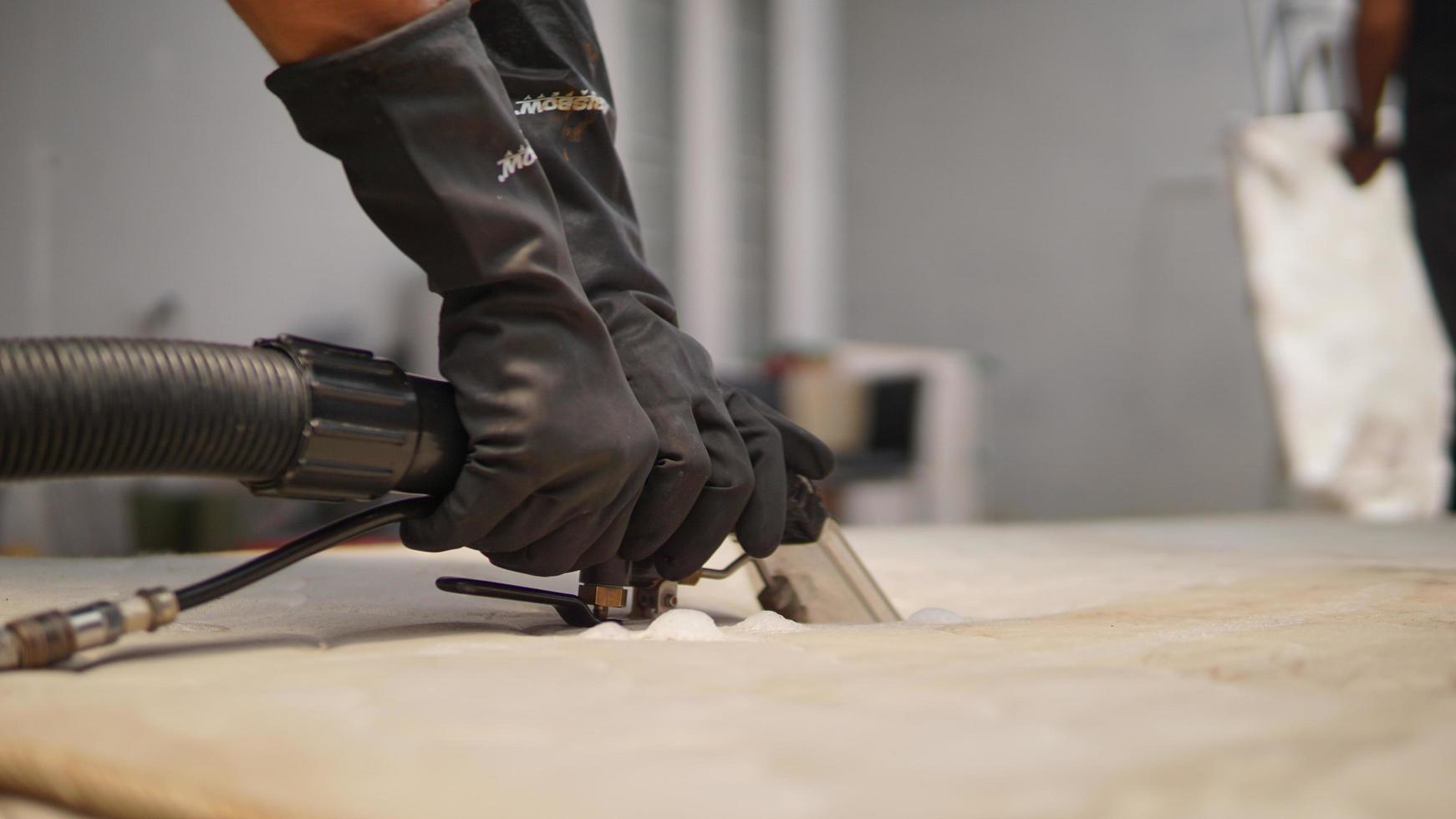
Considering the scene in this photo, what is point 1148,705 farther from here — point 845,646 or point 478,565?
point 478,565

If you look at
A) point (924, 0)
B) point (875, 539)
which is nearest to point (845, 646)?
point (875, 539)

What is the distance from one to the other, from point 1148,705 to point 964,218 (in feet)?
19.2

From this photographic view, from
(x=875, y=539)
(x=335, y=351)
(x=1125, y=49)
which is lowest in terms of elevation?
(x=875, y=539)

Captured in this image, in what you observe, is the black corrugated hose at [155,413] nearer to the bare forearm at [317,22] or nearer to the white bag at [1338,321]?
the bare forearm at [317,22]

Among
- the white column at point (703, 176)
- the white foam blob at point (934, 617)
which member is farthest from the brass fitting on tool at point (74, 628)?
the white column at point (703, 176)

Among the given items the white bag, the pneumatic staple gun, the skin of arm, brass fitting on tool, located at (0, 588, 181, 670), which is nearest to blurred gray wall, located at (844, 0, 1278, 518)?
the white bag

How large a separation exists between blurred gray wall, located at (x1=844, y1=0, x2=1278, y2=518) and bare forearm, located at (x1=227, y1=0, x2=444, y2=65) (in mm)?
Answer: 5219

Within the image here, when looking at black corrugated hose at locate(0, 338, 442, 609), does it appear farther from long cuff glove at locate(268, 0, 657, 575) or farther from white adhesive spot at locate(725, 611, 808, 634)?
white adhesive spot at locate(725, 611, 808, 634)

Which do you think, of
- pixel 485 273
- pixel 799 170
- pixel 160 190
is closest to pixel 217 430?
pixel 485 273

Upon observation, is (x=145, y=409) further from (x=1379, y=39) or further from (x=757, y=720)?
(x=1379, y=39)

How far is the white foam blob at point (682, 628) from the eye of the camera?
0.66m

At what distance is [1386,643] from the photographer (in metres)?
0.57

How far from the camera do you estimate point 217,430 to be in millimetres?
571

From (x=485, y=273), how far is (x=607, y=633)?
23 cm
